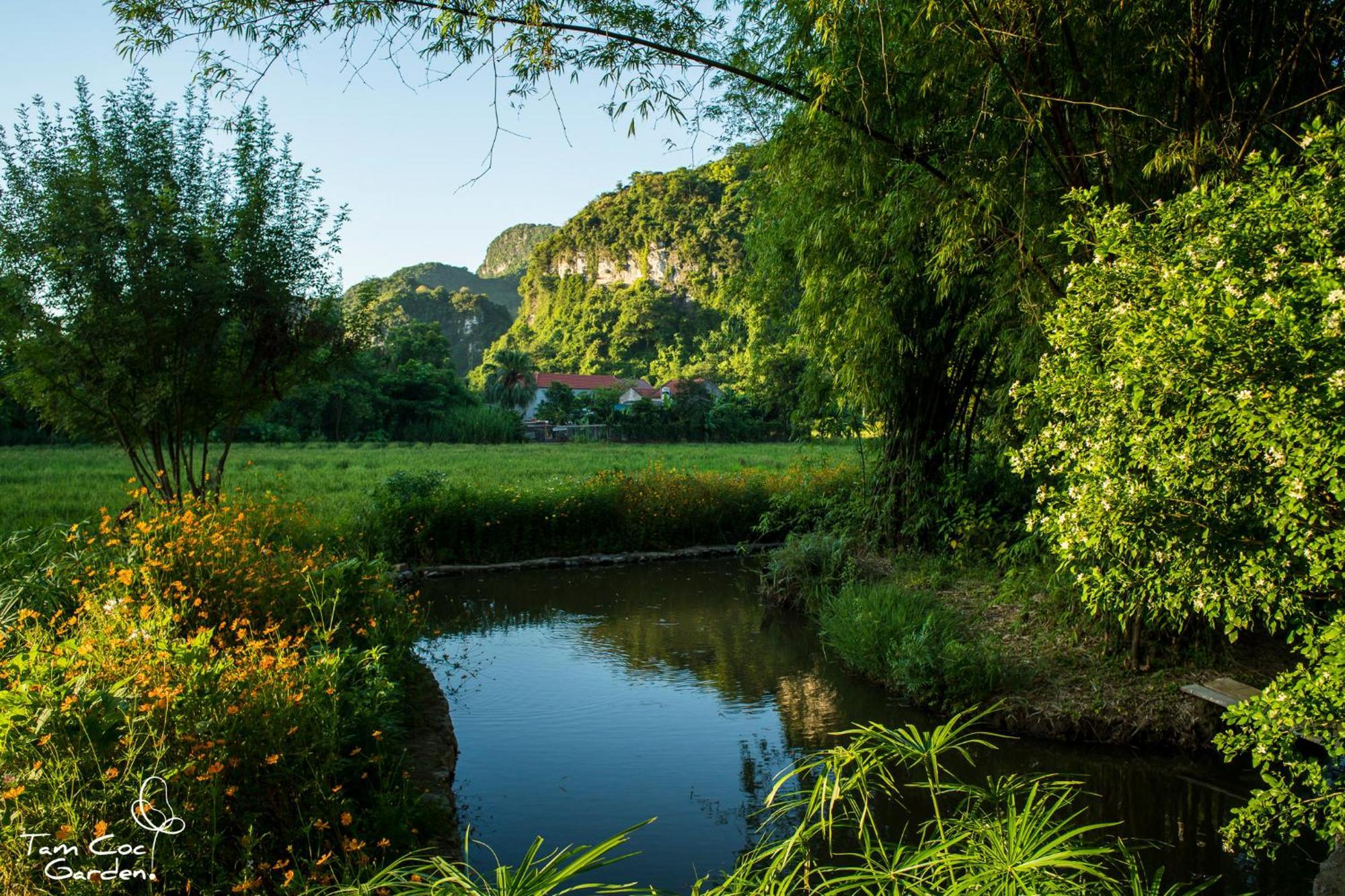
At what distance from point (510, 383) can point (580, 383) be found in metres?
9.92

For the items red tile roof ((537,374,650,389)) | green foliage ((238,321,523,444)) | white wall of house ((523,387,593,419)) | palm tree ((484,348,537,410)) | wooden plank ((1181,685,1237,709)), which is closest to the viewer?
wooden plank ((1181,685,1237,709))

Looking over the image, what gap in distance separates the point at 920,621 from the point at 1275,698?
387 cm

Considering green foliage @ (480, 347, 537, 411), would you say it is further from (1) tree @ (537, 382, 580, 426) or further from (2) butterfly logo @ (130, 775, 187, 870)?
(2) butterfly logo @ (130, 775, 187, 870)

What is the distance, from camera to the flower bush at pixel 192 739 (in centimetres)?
265

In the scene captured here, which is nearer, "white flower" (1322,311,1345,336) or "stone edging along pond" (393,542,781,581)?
"white flower" (1322,311,1345,336)

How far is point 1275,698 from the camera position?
2.94 metres

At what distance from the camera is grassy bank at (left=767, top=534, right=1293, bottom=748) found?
5441mm

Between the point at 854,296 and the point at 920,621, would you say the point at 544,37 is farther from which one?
the point at 920,621

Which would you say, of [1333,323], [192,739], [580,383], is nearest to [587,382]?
[580,383]

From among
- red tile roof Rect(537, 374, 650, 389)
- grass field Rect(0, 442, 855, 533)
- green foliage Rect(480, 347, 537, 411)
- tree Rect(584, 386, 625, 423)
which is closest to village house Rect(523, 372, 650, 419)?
red tile roof Rect(537, 374, 650, 389)

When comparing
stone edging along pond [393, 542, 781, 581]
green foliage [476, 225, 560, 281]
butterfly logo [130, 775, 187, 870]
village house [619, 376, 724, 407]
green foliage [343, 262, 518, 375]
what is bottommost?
stone edging along pond [393, 542, 781, 581]

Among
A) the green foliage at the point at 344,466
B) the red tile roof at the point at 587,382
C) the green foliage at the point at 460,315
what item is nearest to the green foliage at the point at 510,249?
the green foliage at the point at 460,315

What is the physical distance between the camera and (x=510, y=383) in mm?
55219

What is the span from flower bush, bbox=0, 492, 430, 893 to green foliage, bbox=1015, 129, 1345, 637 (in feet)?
9.65
